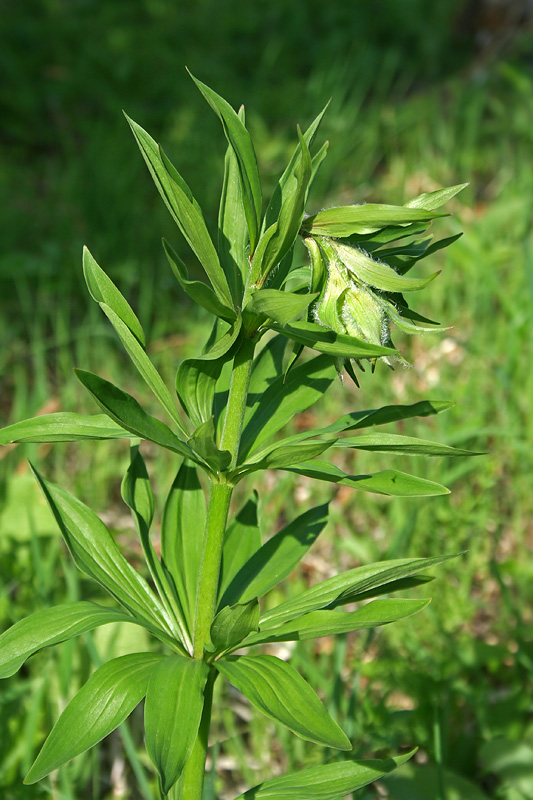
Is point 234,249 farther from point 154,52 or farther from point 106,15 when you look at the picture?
point 106,15

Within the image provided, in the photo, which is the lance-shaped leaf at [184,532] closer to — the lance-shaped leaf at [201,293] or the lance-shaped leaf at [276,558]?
the lance-shaped leaf at [276,558]

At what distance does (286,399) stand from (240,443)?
8 centimetres

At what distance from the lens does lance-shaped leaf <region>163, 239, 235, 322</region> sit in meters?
0.74

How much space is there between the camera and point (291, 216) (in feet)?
2.43

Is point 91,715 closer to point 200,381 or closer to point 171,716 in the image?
point 171,716

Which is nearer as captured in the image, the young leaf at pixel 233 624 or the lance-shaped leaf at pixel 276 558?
the young leaf at pixel 233 624

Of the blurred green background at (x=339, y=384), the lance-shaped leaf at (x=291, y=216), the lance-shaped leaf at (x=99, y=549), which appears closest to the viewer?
the lance-shaped leaf at (x=291, y=216)

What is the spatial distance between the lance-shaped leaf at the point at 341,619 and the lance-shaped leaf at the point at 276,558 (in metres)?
0.13

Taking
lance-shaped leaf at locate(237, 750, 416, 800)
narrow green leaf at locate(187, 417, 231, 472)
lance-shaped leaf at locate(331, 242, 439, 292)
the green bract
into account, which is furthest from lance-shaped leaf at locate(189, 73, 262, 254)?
lance-shaped leaf at locate(237, 750, 416, 800)

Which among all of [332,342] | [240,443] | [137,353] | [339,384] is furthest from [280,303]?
[339,384]

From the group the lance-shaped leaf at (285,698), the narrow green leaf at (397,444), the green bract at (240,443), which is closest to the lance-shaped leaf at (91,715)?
the green bract at (240,443)

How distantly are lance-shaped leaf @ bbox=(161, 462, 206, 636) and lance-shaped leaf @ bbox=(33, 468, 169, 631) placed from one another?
0.16ft

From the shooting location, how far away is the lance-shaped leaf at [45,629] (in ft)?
2.60

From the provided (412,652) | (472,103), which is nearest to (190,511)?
(412,652)
